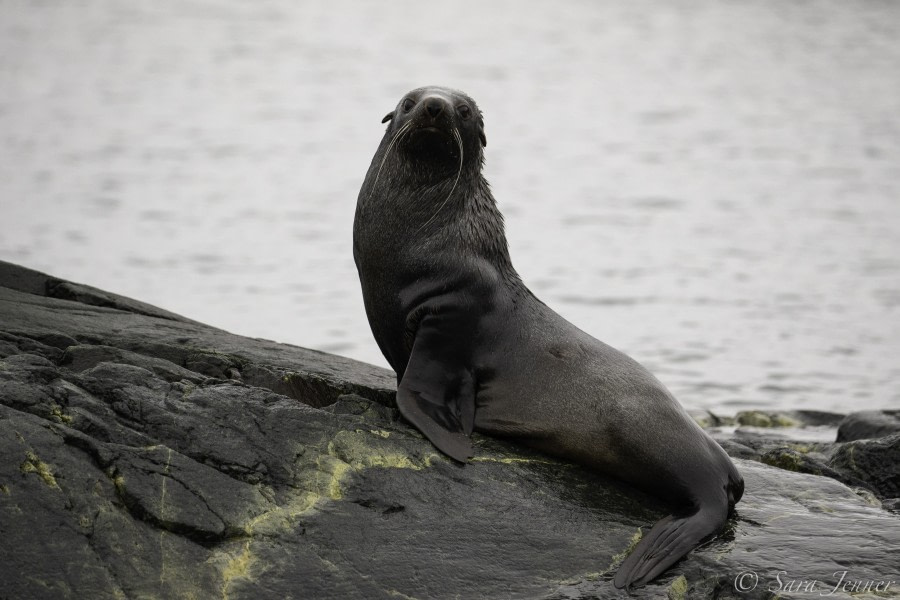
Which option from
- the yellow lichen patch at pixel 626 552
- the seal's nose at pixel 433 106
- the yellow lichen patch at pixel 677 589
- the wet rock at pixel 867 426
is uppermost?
the seal's nose at pixel 433 106

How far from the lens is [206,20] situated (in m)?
53.1

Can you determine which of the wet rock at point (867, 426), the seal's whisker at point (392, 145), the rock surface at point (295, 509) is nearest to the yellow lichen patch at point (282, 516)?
the rock surface at point (295, 509)

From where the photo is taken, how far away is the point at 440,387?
20.7 feet

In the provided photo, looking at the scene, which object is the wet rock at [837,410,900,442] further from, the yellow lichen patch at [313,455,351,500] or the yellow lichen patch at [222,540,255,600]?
the yellow lichen patch at [222,540,255,600]

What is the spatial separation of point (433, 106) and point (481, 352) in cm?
140

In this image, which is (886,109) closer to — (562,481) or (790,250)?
(790,250)

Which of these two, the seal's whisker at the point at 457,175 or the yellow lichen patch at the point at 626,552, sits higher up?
the seal's whisker at the point at 457,175

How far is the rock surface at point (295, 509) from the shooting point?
4879 mm

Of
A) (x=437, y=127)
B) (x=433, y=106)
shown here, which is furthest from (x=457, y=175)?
(x=433, y=106)

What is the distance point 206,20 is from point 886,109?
30.1 m

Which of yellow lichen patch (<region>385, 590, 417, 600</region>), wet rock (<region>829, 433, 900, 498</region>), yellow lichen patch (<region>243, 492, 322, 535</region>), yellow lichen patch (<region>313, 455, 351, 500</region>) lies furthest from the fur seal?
wet rock (<region>829, 433, 900, 498</region>)

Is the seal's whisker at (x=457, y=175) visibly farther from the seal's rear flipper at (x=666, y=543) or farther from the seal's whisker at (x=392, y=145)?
the seal's rear flipper at (x=666, y=543)

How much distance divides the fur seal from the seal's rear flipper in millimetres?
11

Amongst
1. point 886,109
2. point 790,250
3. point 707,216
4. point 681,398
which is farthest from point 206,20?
point 681,398
